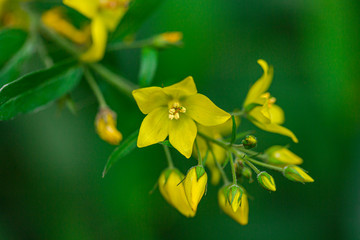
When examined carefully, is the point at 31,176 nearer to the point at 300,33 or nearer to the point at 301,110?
Result: the point at 301,110

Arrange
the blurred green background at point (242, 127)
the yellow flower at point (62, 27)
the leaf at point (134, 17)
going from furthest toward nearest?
the blurred green background at point (242, 127), the yellow flower at point (62, 27), the leaf at point (134, 17)

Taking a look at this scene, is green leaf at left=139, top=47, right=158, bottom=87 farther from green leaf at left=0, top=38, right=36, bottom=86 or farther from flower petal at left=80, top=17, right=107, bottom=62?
green leaf at left=0, top=38, right=36, bottom=86

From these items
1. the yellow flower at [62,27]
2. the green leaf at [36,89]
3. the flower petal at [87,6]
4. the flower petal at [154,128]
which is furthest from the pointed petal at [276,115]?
the yellow flower at [62,27]

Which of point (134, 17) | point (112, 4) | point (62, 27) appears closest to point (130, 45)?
point (134, 17)

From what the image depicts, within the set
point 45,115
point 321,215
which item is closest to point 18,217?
point 45,115

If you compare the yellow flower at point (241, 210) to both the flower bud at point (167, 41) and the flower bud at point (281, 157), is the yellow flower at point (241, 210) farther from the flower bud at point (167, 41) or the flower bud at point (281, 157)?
the flower bud at point (167, 41)

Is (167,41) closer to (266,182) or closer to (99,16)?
(99,16)
